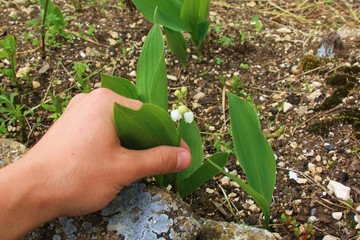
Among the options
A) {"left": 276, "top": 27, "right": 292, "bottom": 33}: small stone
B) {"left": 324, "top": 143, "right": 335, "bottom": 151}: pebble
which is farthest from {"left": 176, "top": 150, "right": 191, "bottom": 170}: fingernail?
{"left": 276, "top": 27, "right": 292, "bottom": 33}: small stone

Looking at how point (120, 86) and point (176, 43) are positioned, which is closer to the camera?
point (120, 86)

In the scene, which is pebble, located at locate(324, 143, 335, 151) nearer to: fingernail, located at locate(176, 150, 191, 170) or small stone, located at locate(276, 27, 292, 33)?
fingernail, located at locate(176, 150, 191, 170)

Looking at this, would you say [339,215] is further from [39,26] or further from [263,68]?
[39,26]

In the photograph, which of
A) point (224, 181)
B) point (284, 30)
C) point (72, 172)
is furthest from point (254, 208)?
point (284, 30)

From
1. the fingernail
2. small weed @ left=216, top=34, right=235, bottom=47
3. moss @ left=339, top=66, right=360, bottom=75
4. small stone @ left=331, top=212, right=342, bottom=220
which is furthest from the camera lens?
small weed @ left=216, top=34, right=235, bottom=47

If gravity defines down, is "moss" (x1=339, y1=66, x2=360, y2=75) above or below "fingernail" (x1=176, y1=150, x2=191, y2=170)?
below

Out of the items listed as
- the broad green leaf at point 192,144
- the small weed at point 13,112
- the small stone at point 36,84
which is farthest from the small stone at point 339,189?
the small stone at point 36,84

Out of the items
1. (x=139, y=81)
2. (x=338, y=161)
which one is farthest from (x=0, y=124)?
(x=338, y=161)

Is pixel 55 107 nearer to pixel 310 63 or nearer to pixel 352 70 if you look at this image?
pixel 310 63
